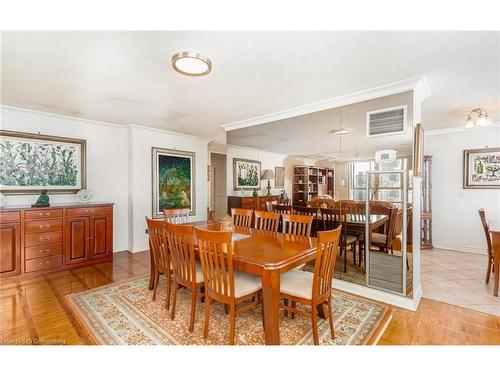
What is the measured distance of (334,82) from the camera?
8.39 feet

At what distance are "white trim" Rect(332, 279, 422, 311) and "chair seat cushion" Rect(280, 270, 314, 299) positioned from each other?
1.00 metres

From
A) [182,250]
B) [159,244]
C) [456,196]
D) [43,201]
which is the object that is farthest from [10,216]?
[456,196]

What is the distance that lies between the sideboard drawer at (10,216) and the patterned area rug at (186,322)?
137cm

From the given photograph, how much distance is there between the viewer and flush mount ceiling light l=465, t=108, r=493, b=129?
10.0 feet

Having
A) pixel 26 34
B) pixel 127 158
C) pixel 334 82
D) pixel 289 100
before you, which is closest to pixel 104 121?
pixel 127 158

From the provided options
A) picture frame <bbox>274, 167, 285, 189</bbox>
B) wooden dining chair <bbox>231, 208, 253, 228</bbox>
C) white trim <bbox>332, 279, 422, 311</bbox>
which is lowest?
white trim <bbox>332, 279, 422, 311</bbox>

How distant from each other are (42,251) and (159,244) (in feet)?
6.93

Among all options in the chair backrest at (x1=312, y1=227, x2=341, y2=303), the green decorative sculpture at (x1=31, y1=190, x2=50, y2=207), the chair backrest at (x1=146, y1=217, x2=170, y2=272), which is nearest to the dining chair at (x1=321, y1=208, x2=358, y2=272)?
the chair backrest at (x1=312, y1=227, x2=341, y2=303)

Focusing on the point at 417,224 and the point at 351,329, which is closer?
the point at 351,329

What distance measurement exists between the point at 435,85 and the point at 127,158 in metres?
4.75

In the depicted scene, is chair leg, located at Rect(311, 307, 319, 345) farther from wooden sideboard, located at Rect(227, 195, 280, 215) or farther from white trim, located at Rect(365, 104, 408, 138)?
wooden sideboard, located at Rect(227, 195, 280, 215)

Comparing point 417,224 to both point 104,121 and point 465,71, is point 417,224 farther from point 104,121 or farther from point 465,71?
point 104,121
